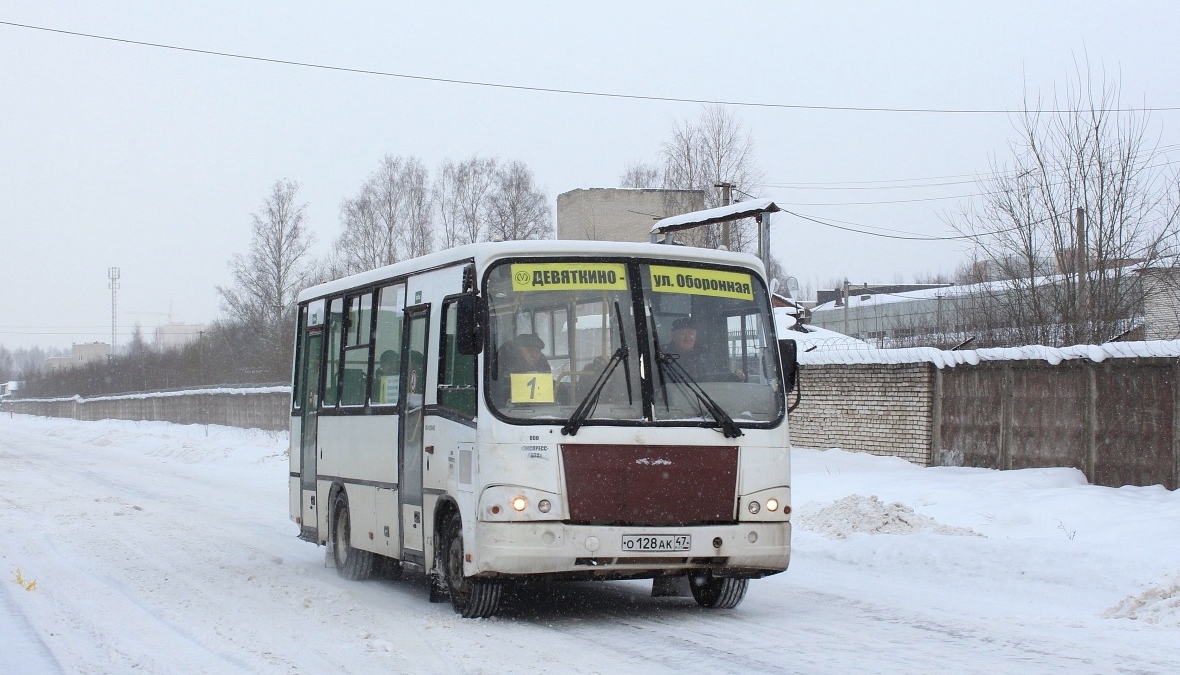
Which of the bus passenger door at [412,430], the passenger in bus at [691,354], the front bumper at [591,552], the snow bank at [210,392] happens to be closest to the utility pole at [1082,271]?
the passenger in bus at [691,354]

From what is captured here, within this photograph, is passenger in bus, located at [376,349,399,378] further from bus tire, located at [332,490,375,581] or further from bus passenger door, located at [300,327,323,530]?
bus passenger door, located at [300,327,323,530]

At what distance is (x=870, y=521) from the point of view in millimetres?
14766

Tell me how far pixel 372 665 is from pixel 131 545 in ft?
28.1

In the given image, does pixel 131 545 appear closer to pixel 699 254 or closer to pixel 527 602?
pixel 527 602

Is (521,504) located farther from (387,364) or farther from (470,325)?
(387,364)

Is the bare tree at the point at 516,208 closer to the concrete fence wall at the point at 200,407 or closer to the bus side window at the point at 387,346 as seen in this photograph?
the concrete fence wall at the point at 200,407

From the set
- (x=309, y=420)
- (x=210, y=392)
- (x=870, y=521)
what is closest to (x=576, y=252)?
(x=309, y=420)

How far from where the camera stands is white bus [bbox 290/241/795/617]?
29.8 ft

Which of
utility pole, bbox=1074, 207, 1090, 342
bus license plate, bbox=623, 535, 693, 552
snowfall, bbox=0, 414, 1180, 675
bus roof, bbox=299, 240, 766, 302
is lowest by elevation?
snowfall, bbox=0, 414, 1180, 675

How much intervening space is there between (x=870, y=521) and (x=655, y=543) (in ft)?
20.5

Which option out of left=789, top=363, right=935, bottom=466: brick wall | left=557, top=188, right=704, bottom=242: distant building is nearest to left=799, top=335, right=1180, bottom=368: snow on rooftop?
left=789, top=363, right=935, bottom=466: brick wall

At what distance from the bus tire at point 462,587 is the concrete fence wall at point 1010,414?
32.1 feet

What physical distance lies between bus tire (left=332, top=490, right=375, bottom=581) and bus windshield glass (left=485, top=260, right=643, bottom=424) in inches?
152

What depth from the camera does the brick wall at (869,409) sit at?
20672 millimetres
